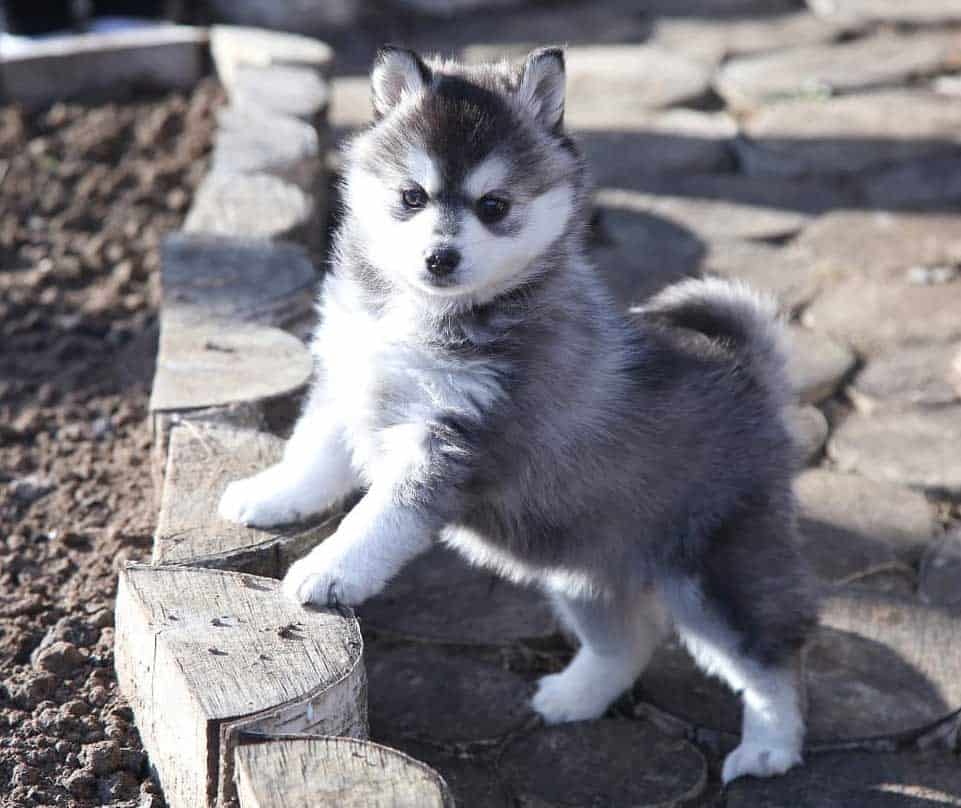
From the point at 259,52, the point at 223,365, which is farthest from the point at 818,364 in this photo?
the point at 259,52

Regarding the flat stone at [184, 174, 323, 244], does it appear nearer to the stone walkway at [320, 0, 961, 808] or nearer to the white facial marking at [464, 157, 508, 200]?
the stone walkway at [320, 0, 961, 808]

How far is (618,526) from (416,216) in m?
0.77

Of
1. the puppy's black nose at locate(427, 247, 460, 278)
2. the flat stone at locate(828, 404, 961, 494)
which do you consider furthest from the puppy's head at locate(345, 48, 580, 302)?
the flat stone at locate(828, 404, 961, 494)

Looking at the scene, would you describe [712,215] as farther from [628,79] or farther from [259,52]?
[259,52]

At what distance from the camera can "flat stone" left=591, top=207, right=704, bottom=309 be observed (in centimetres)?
484

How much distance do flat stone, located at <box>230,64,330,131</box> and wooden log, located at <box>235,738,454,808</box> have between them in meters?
3.48

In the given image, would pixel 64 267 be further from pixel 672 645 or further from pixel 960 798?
pixel 960 798

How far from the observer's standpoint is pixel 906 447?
12.9 ft

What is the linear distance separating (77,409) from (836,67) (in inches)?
177

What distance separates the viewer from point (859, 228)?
5.31 m

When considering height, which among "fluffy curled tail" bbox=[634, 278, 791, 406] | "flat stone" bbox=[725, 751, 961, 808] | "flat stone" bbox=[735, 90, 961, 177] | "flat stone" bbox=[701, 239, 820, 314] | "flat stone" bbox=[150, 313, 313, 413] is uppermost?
"fluffy curled tail" bbox=[634, 278, 791, 406]

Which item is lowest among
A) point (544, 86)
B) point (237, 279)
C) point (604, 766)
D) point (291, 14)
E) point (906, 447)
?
point (604, 766)

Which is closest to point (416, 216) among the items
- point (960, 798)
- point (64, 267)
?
point (960, 798)

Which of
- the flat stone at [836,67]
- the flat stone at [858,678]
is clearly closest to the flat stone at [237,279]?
the flat stone at [858,678]
